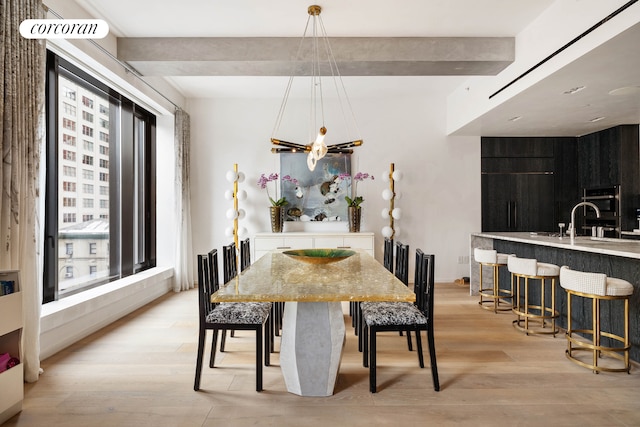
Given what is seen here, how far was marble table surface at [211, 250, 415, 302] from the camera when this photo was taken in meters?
2.00

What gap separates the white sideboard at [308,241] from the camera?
558cm

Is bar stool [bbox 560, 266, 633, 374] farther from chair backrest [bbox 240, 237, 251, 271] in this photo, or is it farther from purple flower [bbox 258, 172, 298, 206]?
purple flower [bbox 258, 172, 298, 206]

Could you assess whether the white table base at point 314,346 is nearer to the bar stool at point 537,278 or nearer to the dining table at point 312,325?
the dining table at point 312,325

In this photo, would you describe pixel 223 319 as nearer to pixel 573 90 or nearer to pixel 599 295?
pixel 599 295

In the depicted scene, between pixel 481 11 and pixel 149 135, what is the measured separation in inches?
178

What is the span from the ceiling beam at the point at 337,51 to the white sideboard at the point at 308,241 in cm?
245

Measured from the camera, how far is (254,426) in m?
2.09

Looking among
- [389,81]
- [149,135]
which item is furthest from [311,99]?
[149,135]

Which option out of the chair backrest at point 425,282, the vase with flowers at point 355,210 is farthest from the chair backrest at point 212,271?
the vase with flowers at point 355,210

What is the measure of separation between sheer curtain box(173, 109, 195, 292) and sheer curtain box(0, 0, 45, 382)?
2802mm

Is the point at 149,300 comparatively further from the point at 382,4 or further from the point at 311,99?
the point at 382,4

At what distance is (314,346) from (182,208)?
12.8 feet

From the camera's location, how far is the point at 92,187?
4180 millimetres

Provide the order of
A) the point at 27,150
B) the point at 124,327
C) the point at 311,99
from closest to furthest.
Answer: the point at 27,150
the point at 124,327
the point at 311,99
